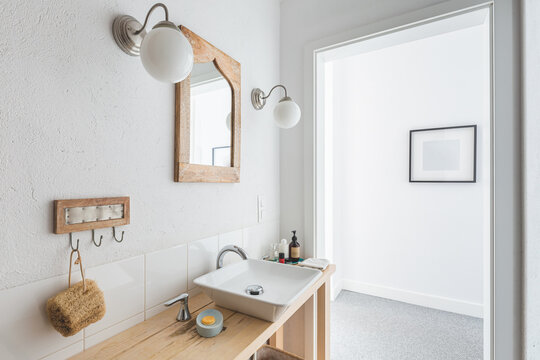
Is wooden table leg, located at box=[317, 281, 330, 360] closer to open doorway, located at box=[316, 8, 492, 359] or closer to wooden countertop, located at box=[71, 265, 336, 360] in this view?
wooden countertop, located at box=[71, 265, 336, 360]

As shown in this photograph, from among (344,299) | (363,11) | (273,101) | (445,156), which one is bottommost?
(344,299)

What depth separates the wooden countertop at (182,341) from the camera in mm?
698

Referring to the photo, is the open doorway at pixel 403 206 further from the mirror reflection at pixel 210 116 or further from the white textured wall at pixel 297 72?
the mirror reflection at pixel 210 116

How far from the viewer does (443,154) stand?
2367mm

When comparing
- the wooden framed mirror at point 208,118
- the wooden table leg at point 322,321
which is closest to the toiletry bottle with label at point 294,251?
the wooden table leg at point 322,321

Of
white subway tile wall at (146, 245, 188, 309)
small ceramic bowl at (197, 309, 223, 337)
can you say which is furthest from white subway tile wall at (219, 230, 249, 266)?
small ceramic bowl at (197, 309, 223, 337)

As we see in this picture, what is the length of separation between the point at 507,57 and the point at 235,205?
140 centimetres

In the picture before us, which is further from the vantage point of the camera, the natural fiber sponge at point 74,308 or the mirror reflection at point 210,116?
the mirror reflection at point 210,116

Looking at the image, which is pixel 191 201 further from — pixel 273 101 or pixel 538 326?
pixel 538 326

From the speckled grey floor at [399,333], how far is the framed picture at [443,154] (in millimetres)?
1175

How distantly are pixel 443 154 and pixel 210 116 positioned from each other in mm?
2171

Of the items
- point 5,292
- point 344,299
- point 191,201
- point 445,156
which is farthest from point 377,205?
point 5,292

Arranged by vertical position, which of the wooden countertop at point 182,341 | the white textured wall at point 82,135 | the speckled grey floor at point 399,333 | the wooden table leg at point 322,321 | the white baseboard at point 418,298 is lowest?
the speckled grey floor at point 399,333

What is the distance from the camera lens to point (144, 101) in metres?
0.90
